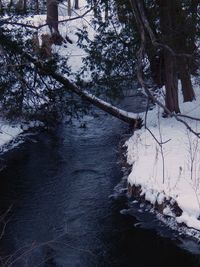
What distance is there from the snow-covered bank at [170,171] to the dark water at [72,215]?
49 cm

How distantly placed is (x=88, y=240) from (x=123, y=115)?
6.04 m

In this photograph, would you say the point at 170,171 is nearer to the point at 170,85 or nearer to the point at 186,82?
the point at 170,85

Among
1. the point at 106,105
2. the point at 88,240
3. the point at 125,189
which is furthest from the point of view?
the point at 106,105

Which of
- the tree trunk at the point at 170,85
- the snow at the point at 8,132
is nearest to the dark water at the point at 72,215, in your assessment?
the snow at the point at 8,132

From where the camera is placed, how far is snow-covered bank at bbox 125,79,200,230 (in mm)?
7863

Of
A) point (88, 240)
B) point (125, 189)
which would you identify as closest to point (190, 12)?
point (125, 189)

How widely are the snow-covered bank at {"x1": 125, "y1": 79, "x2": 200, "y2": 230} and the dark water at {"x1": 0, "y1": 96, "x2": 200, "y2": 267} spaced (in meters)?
0.49

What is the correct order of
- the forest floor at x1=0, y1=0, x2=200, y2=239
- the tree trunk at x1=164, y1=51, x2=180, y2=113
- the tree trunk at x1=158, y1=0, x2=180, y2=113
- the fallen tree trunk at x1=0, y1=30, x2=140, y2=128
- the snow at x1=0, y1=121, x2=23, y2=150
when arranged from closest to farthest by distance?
the forest floor at x1=0, y1=0, x2=200, y2=239, the fallen tree trunk at x1=0, y1=30, x2=140, y2=128, the tree trunk at x1=158, y1=0, x2=180, y2=113, the tree trunk at x1=164, y1=51, x2=180, y2=113, the snow at x1=0, y1=121, x2=23, y2=150

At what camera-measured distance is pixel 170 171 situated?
9023 millimetres

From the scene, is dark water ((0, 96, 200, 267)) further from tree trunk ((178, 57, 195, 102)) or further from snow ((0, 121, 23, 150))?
tree trunk ((178, 57, 195, 102))

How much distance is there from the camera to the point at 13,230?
313 inches

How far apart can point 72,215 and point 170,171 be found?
82.9 inches

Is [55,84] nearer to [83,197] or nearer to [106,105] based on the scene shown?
[106,105]

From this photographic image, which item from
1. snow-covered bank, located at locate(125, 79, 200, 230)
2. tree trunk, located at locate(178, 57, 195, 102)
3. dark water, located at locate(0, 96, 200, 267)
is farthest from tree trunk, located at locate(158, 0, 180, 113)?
dark water, located at locate(0, 96, 200, 267)
